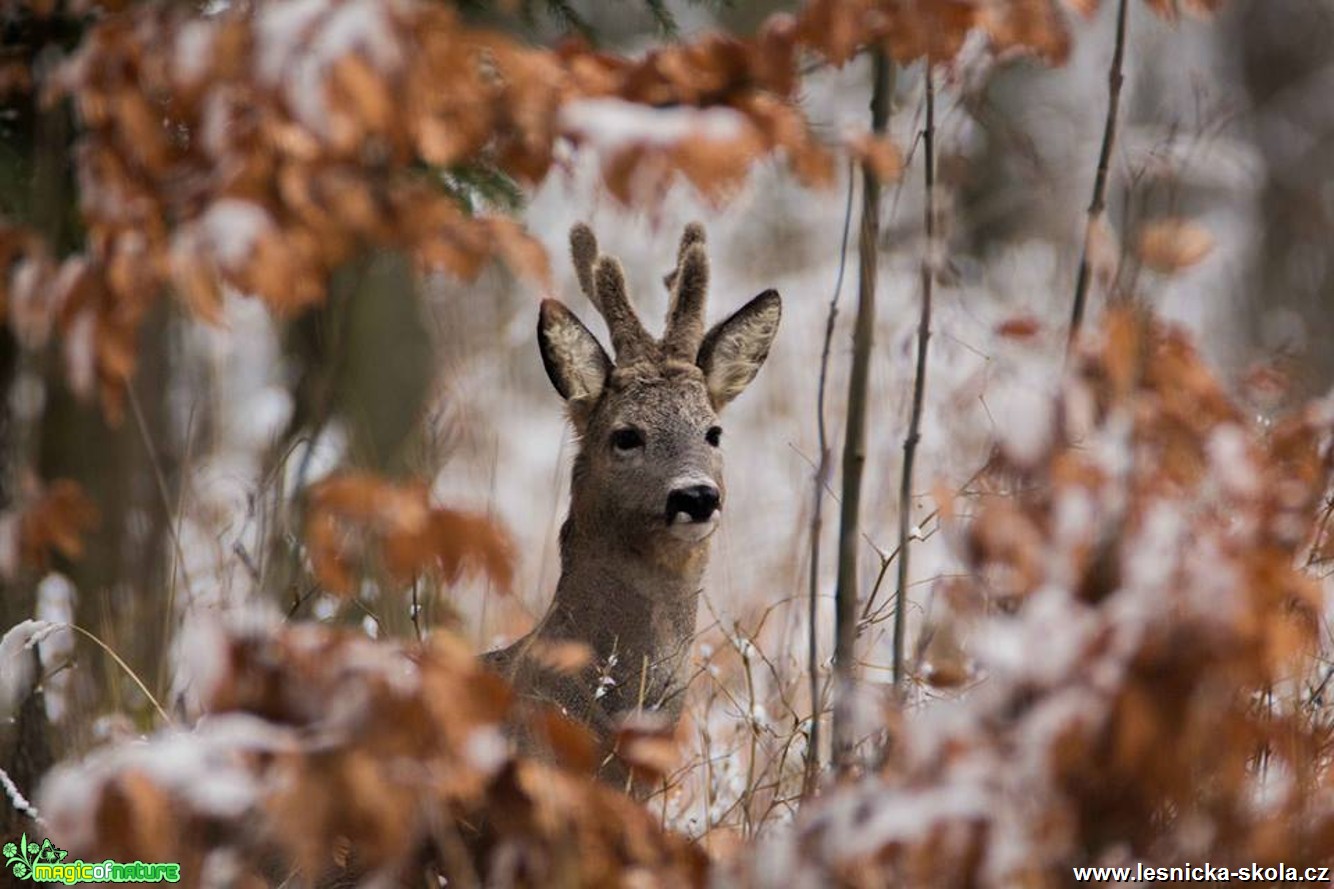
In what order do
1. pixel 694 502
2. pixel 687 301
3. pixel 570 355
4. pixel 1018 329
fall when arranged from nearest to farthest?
pixel 1018 329, pixel 694 502, pixel 570 355, pixel 687 301

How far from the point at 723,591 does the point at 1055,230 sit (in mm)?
6236

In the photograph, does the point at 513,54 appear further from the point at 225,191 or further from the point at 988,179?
the point at 988,179

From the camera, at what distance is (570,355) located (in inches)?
196

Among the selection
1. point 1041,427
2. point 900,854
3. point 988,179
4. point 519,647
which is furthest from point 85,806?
point 988,179

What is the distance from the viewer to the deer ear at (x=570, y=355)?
4887 millimetres

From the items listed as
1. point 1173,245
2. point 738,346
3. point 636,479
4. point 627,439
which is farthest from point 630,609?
point 1173,245

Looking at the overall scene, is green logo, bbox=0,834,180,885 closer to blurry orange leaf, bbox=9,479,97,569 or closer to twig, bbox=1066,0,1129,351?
blurry orange leaf, bbox=9,479,97,569

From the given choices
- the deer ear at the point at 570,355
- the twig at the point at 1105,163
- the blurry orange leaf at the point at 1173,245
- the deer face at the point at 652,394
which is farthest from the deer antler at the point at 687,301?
the blurry orange leaf at the point at 1173,245

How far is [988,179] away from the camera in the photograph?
1617 centimetres

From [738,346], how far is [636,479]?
1.82 ft

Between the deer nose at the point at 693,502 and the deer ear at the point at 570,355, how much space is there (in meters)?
0.47

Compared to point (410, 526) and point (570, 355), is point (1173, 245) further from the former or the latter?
point (570, 355)

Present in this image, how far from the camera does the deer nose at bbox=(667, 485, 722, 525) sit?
473cm

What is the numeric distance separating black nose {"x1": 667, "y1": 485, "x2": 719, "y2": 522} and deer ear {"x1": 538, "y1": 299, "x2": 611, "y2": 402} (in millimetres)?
466
